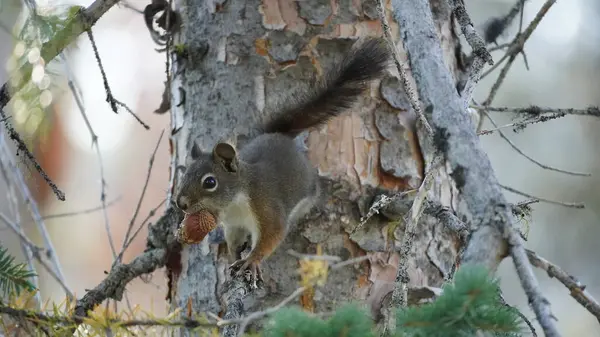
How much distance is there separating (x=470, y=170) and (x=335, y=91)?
77 centimetres

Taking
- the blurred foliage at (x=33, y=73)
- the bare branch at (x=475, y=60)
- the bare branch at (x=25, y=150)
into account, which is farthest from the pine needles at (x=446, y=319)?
the blurred foliage at (x=33, y=73)

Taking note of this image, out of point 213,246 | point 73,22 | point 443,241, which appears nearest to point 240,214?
point 213,246

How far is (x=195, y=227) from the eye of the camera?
137 centimetres

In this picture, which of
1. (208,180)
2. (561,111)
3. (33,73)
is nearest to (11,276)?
(33,73)

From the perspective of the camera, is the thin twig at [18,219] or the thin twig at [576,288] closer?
the thin twig at [576,288]

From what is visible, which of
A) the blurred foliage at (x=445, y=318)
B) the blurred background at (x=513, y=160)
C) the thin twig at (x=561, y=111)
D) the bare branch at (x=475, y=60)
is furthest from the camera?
the blurred background at (x=513, y=160)

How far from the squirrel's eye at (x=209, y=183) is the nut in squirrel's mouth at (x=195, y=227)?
2.3 inches

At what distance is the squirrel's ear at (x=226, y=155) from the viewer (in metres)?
1.43

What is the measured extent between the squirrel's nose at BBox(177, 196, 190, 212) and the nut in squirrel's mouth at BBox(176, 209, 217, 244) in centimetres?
2

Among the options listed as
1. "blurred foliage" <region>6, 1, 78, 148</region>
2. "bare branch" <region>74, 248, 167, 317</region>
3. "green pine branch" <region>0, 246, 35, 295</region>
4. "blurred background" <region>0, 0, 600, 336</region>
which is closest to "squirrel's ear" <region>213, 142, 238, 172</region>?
"bare branch" <region>74, 248, 167, 317</region>

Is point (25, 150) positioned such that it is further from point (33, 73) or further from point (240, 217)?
point (240, 217)

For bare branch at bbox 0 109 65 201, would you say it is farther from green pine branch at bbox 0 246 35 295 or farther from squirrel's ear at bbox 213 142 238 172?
squirrel's ear at bbox 213 142 238 172

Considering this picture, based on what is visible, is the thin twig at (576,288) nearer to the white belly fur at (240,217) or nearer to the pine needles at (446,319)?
the pine needles at (446,319)

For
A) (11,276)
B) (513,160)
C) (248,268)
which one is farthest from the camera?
(513,160)
